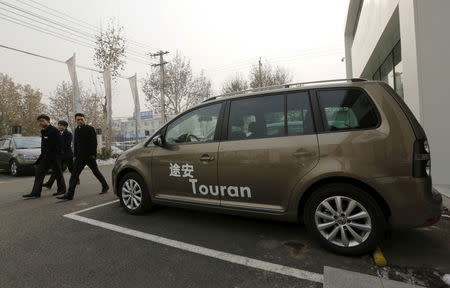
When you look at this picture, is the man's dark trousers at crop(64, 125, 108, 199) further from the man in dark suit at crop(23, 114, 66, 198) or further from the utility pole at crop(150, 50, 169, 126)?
the utility pole at crop(150, 50, 169, 126)

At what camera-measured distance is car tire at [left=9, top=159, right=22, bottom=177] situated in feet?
39.5

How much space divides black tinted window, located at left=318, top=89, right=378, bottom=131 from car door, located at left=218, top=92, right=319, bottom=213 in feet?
0.62

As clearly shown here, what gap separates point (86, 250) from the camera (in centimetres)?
383

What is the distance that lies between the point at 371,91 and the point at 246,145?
1.50 metres

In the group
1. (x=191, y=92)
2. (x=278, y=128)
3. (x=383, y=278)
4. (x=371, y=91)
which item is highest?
(x=191, y=92)

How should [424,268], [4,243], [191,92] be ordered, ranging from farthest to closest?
[191,92] < [4,243] < [424,268]

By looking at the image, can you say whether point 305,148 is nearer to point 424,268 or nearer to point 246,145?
point 246,145

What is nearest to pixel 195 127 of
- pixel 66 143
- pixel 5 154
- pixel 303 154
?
pixel 303 154

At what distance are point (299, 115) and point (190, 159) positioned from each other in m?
1.57

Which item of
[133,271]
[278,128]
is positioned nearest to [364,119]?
[278,128]

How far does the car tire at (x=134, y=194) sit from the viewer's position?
5.02 m

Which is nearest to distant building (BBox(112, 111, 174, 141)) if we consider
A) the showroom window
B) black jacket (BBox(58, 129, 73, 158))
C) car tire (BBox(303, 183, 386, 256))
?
the showroom window

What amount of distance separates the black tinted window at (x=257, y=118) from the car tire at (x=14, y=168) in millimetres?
11005

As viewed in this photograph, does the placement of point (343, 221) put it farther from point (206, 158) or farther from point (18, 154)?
point (18, 154)
